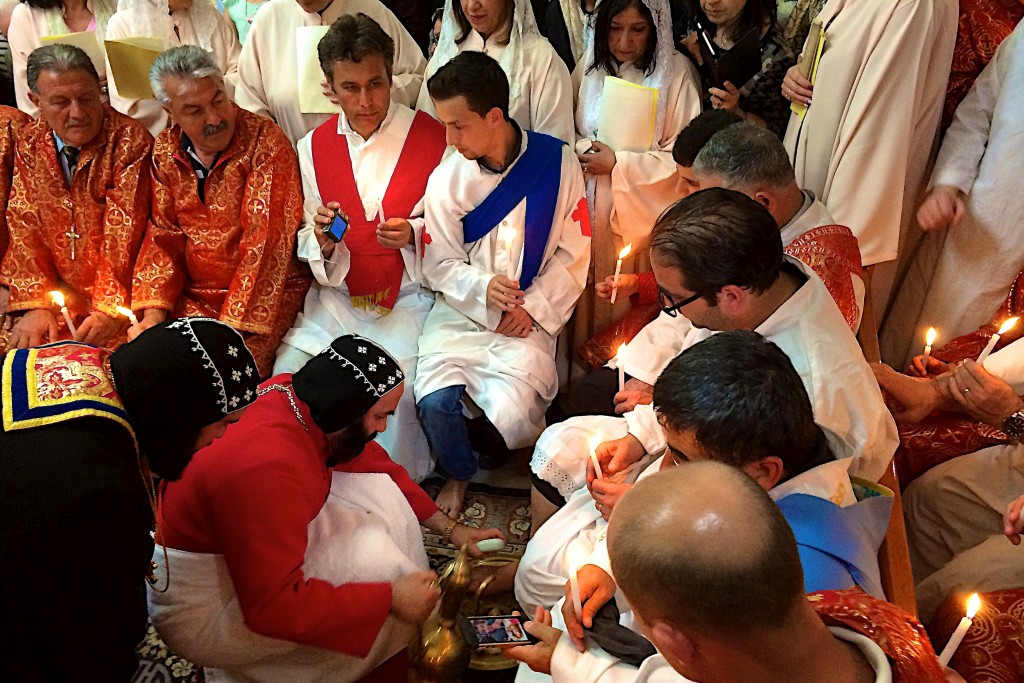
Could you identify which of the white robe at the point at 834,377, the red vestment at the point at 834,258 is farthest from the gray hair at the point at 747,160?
the white robe at the point at 834,377

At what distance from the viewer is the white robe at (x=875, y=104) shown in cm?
324

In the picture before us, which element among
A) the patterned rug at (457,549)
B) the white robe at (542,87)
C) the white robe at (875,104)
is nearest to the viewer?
the patterned rug at (457,549)

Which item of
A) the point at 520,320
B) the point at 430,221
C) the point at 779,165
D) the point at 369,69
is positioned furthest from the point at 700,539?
the point at 369,69

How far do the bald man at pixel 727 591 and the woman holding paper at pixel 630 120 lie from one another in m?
2.68

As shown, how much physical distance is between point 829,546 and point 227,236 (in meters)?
2.95

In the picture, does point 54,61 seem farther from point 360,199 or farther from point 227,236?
point 360,199

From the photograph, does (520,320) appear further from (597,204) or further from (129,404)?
(129,404)

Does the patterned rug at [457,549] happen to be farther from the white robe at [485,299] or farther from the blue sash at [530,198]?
the blue sash at [530,198]

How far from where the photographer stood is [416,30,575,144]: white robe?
3.94 m

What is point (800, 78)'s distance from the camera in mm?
3543

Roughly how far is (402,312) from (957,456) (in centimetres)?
244

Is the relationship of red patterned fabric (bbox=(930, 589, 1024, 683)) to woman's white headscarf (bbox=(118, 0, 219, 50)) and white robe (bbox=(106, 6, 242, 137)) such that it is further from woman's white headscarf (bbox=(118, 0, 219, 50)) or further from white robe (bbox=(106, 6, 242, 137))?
woman's white headscarf (bbox=(118, 0, 219, 50))

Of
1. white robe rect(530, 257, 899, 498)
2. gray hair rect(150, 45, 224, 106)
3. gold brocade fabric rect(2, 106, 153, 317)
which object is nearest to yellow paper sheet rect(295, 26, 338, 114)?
gray hair rect(150, 45, 224, 106)

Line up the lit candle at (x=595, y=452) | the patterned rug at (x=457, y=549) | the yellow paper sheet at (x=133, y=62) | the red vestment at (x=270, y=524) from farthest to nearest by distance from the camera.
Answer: the yellow paper sheet at (x=133, y=62)
the patterned rug at (x=457, y=549)
the lit candle at (x=595, y=452)
the red vestment at (x=270, y=524)
